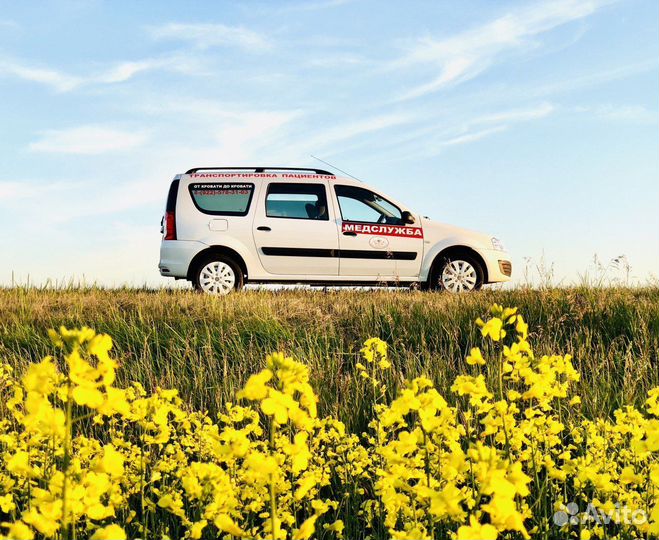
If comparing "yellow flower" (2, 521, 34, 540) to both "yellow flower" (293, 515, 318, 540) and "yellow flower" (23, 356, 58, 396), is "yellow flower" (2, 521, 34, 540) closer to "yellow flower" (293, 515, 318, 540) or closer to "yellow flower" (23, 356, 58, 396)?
"yellow flower" (23, 356, 58, 396)

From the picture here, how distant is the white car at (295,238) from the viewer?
10.6 metres

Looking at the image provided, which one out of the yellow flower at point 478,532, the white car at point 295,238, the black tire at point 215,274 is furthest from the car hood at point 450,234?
the yellow flower at point 478,532

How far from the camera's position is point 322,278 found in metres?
10.9

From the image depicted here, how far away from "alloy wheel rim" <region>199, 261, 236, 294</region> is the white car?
2 cm

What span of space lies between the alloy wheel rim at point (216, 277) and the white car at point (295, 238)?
0.02 metres

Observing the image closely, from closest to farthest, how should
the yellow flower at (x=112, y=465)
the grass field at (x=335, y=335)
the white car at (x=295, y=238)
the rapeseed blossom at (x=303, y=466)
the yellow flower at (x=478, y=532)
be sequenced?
the yellow flower at (x=478, y=532), the rapeseed blossom at (x=303, y=466), the yellow flower at (x=112, y=465), the grass field at (x=335, y=335), the white car at (x=295, y=238)

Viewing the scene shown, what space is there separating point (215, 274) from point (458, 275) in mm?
4056

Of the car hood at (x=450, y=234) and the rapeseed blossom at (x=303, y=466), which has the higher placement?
the car hood at (x=450, y=234)

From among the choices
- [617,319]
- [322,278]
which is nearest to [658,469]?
[617,319]

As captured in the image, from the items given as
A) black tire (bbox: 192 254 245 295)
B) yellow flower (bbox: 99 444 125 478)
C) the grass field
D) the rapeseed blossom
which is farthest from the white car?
yellow flower (bbox: 99 444 125 478)

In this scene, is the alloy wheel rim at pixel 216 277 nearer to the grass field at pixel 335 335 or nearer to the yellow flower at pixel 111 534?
the grass field at pixel 335 335

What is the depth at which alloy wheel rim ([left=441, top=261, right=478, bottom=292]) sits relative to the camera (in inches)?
442

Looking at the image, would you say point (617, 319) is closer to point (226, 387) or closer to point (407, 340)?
point (407, 340)

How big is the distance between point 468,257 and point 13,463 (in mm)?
10117
